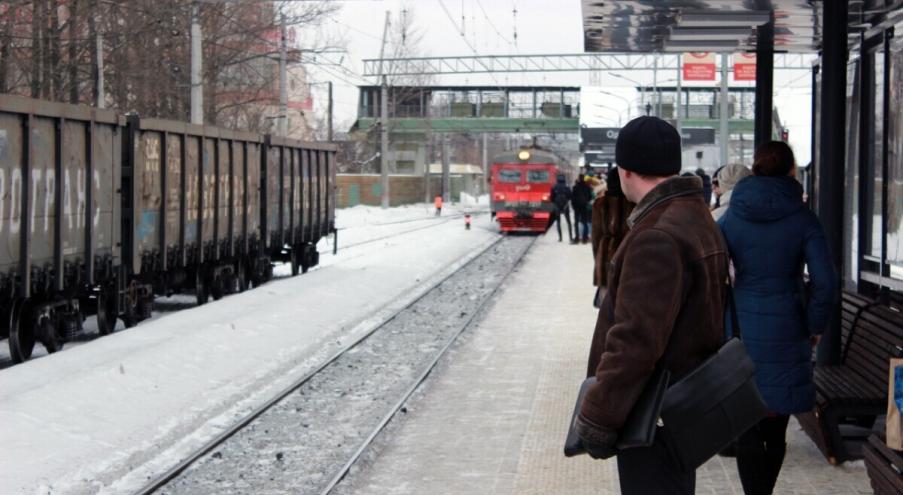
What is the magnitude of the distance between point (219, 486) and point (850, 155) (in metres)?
6.34

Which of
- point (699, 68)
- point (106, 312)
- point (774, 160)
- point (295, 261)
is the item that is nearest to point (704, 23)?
point (774, 160)

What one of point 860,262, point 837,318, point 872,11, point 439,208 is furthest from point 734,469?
point 439,208

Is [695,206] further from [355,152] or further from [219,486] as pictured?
[355,152]

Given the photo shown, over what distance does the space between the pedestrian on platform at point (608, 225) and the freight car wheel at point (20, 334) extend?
733 centimetres

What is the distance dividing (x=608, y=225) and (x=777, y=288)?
2974 mm

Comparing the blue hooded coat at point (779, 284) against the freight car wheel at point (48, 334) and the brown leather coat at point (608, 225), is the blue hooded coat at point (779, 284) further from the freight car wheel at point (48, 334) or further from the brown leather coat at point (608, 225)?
the freight car wheel at point (48, 334)

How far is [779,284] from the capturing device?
261 inches

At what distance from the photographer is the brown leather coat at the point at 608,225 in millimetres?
9336

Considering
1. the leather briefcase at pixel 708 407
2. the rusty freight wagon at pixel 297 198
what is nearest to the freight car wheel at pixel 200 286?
the rusty freight wagon at pixel 297 198

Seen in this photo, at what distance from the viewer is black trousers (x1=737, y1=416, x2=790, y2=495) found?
630 cm

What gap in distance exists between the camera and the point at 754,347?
661 cm

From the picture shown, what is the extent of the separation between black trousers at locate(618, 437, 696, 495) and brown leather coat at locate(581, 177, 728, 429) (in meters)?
0.23

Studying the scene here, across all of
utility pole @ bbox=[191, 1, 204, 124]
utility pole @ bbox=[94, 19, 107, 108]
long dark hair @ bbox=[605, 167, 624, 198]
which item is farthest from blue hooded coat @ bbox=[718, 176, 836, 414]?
utility pole @ bbox=[191, 1, 204, 124]

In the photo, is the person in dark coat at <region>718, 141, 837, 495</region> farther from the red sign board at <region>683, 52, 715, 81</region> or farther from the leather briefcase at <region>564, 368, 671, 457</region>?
the red sign board at <region>683, 52, 715, 81</region>
